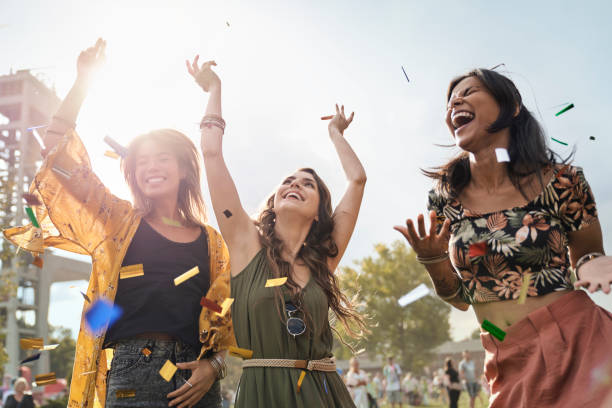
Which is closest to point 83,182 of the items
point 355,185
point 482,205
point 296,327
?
point 296,327

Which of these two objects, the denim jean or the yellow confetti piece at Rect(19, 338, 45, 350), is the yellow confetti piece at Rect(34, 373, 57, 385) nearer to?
the yellow confetti piece at Rect(19, 338, 45, 350)

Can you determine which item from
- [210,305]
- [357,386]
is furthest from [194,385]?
[357,386]

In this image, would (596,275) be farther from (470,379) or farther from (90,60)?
(470,379)

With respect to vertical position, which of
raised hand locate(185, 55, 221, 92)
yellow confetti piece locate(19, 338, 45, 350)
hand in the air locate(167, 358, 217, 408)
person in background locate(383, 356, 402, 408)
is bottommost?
person in background locate(383, 356, 402, 408)

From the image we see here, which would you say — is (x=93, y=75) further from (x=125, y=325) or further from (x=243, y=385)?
(x=243, y=385)

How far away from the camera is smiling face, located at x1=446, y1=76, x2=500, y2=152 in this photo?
8.69ft

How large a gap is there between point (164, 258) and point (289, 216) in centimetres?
86

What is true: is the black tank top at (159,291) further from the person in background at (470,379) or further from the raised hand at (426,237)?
the person in background at (470,379)

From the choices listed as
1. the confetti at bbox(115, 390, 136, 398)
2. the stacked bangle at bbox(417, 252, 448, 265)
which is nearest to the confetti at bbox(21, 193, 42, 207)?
the confetti at bbox(115, 390, 136, 398)

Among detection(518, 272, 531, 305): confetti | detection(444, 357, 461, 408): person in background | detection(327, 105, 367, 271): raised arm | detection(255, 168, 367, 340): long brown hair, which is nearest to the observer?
detection(518, 272, 531, 305): confetti

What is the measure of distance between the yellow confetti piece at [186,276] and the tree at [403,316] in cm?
3493

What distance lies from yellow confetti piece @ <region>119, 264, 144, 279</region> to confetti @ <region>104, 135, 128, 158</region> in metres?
0.83

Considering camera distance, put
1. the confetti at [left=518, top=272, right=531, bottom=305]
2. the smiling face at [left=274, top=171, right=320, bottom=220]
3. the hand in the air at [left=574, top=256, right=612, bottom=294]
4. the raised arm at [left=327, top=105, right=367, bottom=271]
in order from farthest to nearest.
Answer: the raised arm at [left=327, top=105, right=367, bottom=271] → the smiling face at [left=274, top=171, right=320, bottom=220] → the confetti at [left=518, top=272, right=531, bottom=305] → the hand in the air at [left=574, top=256, right=612, bottom=294]

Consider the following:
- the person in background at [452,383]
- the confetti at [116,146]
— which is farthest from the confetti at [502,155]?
the person in background at [452,383]
